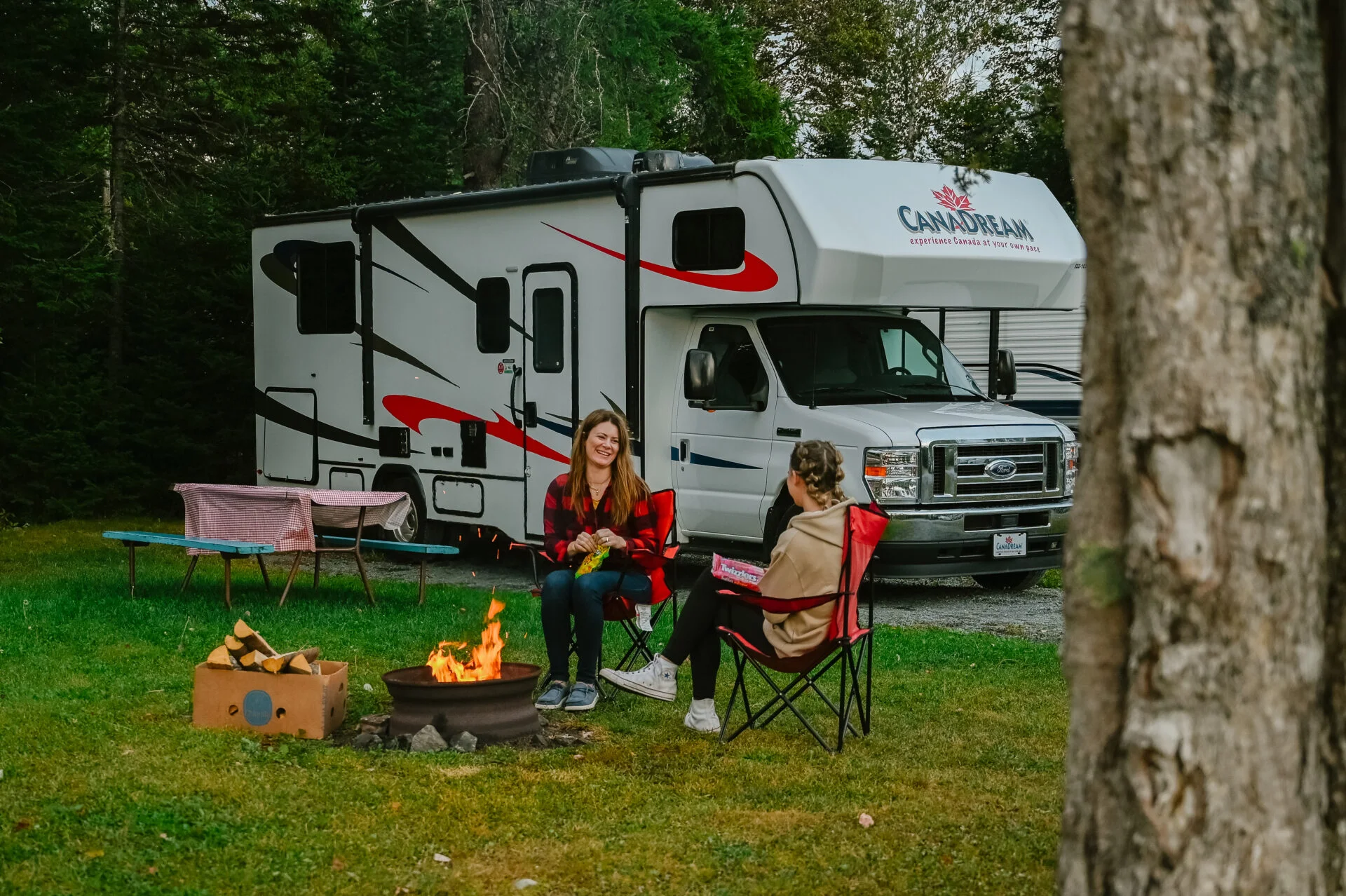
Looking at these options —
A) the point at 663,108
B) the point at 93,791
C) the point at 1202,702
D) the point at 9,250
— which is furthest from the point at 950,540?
the point at 663,108

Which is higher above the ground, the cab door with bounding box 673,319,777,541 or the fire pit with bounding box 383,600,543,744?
the cab door with bounding box 673,319,777,541

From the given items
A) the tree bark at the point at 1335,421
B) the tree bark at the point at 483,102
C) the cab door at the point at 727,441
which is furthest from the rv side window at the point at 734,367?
the tree bark at the point at 483,102

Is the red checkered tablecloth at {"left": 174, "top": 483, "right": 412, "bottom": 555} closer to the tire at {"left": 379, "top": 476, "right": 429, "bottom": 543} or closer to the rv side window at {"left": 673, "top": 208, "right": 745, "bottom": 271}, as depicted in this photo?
the rv side window at {"left": 673, "top": 208, "right": 745, "bottom": 271}

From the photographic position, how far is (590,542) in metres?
6.96

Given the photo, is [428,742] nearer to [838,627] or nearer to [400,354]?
[838,627]

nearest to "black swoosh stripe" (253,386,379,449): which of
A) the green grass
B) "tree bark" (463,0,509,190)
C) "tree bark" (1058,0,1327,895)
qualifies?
the green grass

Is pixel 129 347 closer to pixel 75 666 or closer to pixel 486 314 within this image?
pixel 486 314

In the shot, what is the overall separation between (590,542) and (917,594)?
4967mm

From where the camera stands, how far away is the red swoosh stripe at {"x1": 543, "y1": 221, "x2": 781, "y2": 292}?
Result: 10164 millimetres

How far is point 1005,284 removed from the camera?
35.3 feet

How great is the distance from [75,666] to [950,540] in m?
5.13

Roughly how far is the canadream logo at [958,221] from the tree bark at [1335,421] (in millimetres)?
7297

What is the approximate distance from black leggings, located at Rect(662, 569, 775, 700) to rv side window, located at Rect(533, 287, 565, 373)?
17.4 feet

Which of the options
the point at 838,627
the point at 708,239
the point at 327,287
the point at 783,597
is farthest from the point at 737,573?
the point at 327,287
